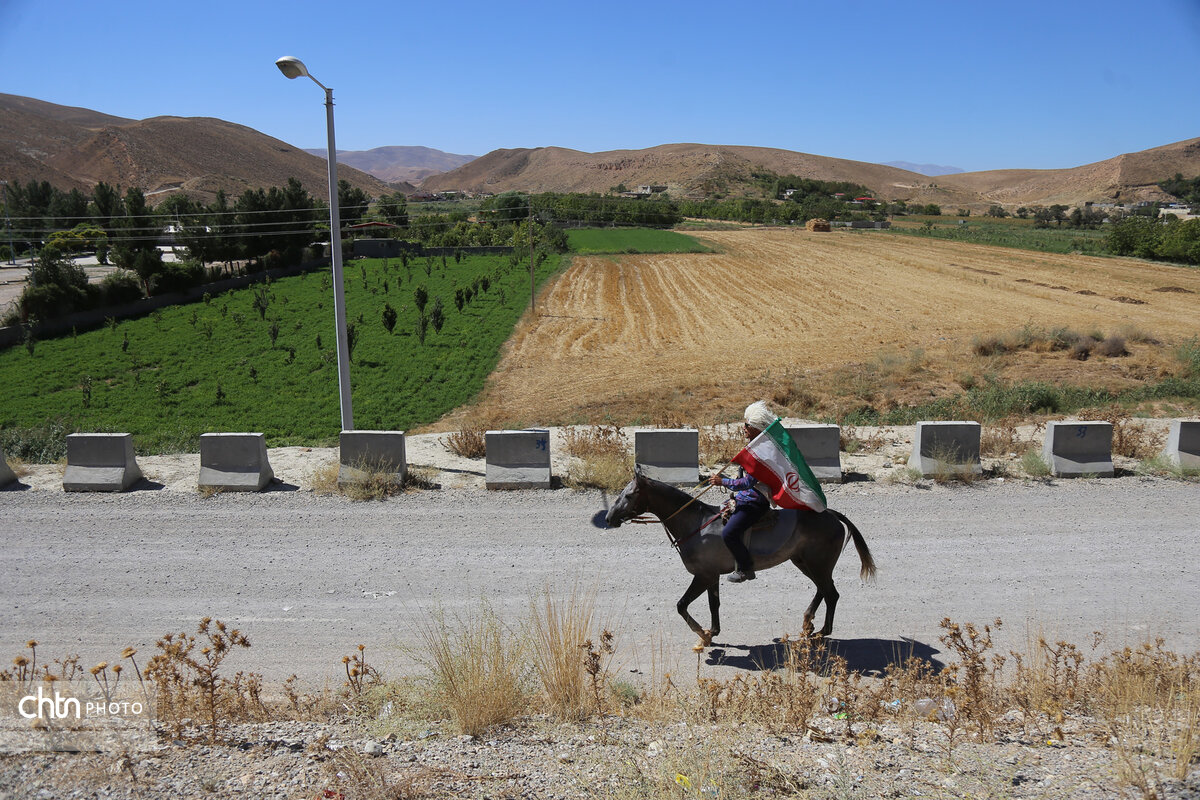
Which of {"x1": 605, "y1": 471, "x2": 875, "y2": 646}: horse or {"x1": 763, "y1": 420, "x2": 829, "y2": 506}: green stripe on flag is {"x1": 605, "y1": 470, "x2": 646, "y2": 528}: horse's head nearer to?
{"x1": 605, "y1": 471, "x2": 875, "y2": 646}: horse

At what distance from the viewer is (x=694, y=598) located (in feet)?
24.8

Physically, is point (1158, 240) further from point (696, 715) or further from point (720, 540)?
point (696, 715)

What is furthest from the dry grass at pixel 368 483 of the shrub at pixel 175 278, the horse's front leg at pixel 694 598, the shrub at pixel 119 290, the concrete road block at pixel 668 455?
the shrub at pixel 175 278

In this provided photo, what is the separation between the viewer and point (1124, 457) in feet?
44.2

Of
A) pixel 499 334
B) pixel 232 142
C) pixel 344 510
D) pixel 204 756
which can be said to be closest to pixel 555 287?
pixel 499 334

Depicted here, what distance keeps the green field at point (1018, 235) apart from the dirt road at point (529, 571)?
62704 mm

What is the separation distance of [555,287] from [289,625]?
127 feet

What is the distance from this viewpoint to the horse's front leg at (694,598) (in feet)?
24.8

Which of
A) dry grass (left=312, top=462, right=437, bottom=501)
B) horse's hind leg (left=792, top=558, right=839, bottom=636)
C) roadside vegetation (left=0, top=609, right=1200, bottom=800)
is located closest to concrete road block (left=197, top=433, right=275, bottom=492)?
dry grass (left=312, top=462, right=437, bottom=501)

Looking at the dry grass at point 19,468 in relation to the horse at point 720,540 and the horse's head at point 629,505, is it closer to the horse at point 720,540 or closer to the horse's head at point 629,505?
the horse's head at point 629,505

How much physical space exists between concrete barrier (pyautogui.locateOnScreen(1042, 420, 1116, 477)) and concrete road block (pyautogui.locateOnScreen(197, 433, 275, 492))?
1264cm

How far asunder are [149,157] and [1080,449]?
179 m

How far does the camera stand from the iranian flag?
720 centimetres

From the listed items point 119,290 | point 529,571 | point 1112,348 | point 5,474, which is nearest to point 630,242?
point 119,290
